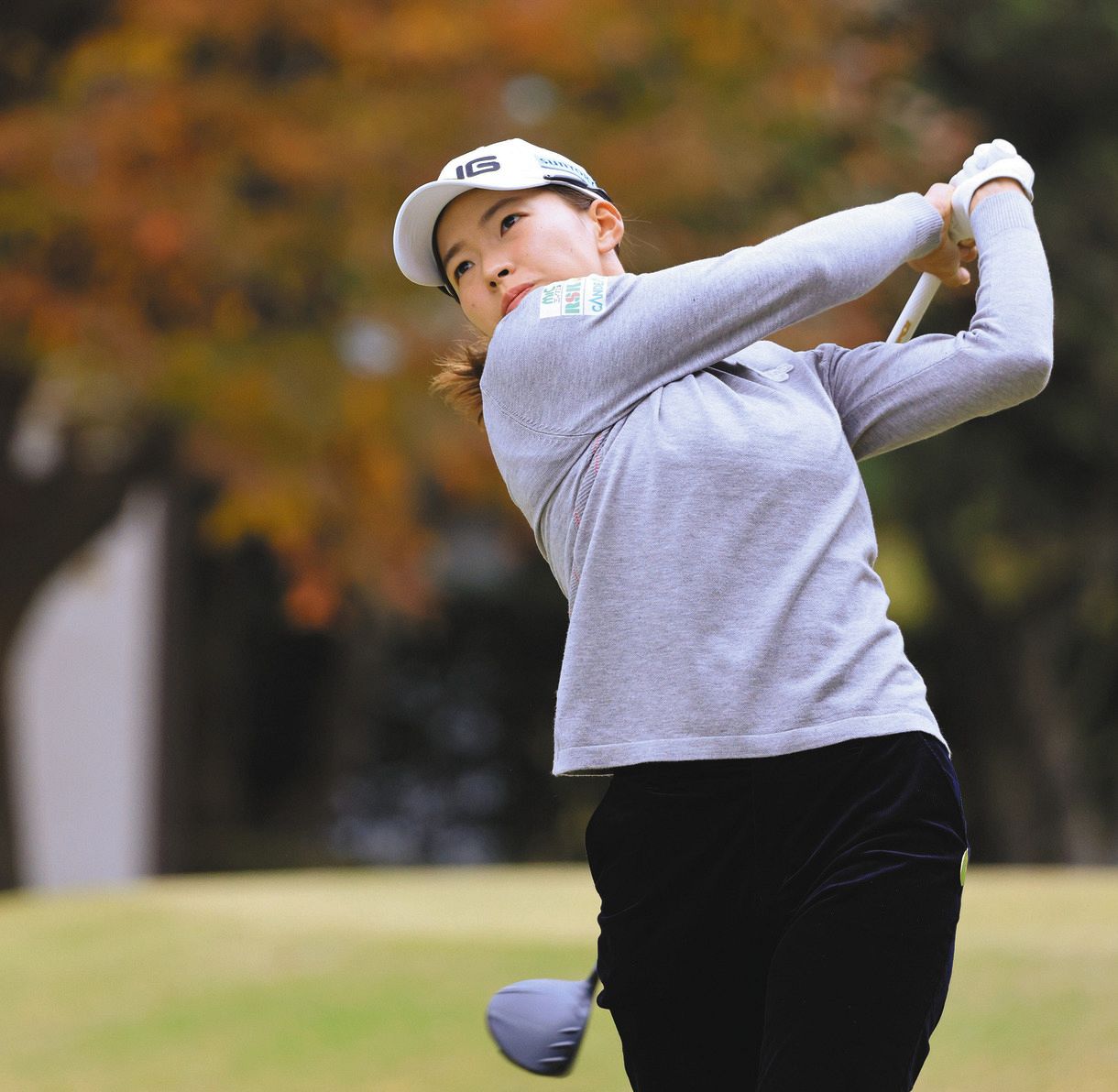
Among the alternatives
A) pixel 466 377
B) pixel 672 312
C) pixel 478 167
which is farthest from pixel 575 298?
pixel 466 377

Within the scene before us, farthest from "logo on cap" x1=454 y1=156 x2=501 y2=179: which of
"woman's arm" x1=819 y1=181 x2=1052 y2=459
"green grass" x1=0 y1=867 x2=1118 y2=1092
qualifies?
"green grass" x1=0 y1=867 x2=1118 y2=1092

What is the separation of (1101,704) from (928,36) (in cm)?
719

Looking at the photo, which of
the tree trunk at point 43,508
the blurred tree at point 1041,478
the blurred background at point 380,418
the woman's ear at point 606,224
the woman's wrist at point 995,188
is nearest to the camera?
the woman's wrist at point 995,188

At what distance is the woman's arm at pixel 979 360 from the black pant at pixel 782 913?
43 cm

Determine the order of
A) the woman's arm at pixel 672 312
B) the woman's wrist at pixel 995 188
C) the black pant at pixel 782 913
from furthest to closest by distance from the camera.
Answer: the woman's wrist at pixel 995 188
the woman's arm at pixel 672 312
the black pant at pixel 782 913

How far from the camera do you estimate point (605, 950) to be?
214cm

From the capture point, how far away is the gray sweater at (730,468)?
1.98 m

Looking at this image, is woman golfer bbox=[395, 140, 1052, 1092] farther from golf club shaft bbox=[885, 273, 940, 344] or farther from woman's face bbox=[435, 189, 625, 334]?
golf club shaft bbox=[885, 273, 940, 344]

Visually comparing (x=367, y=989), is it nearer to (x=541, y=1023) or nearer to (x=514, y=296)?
(x=541, y=1023)

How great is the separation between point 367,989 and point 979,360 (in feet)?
12.1

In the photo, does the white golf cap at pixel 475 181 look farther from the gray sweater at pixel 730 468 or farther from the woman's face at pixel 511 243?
the gray sweater at pixel 730 468

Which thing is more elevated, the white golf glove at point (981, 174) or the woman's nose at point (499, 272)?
the white golf glove at point (981, 174)

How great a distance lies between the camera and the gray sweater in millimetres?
1979

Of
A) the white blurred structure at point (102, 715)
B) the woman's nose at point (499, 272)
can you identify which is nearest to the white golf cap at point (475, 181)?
the woman's nose at point (499, 272)
